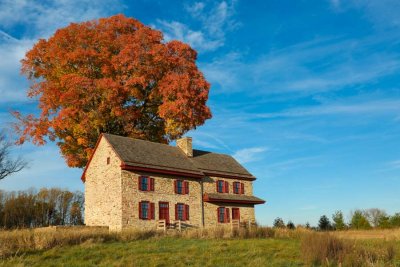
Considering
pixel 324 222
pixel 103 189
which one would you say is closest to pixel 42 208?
pixel 103 189

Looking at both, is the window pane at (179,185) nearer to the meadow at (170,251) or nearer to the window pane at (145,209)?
the window pane at (145,209)

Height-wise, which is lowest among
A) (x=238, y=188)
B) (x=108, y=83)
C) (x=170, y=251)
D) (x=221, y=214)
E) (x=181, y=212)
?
(x=170, y=251)

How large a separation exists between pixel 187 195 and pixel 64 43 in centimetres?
1461

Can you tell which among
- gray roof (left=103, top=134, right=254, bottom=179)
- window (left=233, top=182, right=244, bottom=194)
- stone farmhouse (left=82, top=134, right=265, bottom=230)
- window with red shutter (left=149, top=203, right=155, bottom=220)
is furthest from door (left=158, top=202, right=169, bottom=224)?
window (left=233, top=182, right=244, bottom=194)

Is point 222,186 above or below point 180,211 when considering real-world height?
above

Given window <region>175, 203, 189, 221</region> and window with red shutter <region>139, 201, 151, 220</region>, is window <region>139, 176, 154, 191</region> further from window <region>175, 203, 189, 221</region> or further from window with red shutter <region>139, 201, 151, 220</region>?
window <region>175, 203, 189, 221</region>

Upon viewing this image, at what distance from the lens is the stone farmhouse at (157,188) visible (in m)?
28.5

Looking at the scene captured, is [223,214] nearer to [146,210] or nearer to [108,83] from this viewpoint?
[146,210]

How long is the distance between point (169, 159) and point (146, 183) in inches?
124

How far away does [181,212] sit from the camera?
31094mm

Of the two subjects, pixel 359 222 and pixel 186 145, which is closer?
pixel 186 145

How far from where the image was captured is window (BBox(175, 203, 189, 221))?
101ft

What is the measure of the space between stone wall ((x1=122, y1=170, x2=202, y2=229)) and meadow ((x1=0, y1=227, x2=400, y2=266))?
7162 millimetres

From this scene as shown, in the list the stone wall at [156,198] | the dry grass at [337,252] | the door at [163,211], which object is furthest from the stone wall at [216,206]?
the dry grass at [337,252]
